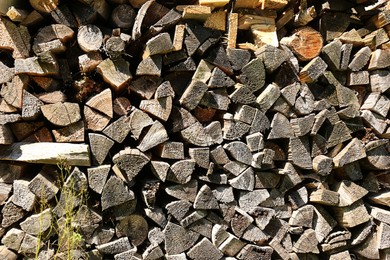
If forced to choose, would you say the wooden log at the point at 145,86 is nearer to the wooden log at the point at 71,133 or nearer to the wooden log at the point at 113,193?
the wooden log at the point at 71,133

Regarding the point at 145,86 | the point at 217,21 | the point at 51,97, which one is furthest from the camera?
the point at 217,21

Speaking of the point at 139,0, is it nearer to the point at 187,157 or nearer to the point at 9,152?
the point at 187,157

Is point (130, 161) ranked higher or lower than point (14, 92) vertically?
lower

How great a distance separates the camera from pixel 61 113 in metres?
2.37

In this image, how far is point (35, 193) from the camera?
2.40m

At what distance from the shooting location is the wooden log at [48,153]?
2369 mm

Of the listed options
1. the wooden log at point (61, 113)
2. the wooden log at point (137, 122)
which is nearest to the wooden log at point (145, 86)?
the wooden log at point (137, 122)

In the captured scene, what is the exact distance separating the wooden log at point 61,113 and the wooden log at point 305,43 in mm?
1346

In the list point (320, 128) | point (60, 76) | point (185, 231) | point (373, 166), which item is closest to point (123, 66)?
point (60, 76)

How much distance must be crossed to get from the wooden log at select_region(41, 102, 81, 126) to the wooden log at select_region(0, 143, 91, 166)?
0.41ft

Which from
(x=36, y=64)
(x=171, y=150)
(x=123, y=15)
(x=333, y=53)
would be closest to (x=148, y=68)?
(x=123, y=15)

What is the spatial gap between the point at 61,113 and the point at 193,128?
2.36 feet

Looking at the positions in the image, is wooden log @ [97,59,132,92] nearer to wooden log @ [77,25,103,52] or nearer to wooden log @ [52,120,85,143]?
wooden log @ [77,25,103,52]

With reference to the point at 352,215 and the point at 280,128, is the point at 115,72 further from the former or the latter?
the point at 352,215
